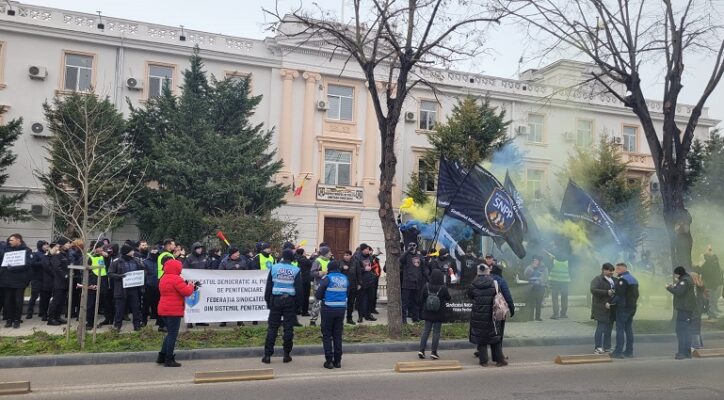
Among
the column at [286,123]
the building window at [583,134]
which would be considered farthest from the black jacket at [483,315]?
the building window at [583,134]

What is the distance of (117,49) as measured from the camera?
1030 inches

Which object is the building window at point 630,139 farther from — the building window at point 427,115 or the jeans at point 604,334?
the jeans at point 604,334

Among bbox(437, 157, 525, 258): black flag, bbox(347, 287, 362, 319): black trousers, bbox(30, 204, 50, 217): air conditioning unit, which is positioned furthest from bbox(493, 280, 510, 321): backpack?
bbox(30, 204, 50, 217): air conditioning unit

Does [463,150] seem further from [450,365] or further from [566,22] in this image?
[450,365]

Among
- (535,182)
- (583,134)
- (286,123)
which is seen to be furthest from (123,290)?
(583,134)

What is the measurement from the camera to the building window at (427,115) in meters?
30.8

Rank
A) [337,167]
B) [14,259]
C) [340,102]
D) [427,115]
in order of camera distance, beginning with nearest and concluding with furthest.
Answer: [14,259]
[337,167]
[340,102]
[427,115]

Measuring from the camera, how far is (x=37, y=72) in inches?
972

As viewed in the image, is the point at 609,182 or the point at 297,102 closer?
the point at 609,182

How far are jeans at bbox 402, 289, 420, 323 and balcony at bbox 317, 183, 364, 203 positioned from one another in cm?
1497

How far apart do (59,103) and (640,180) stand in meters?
28.4

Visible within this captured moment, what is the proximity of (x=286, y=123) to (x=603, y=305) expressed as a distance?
1983 centimetres

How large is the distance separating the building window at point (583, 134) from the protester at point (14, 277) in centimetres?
2526

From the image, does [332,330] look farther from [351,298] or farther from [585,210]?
[585,210]
